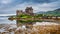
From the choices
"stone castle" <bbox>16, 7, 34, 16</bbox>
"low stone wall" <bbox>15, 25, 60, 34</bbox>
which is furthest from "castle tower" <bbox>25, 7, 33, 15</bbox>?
"low stone wall" <bbox>15, 25, 60, 34</bbox>

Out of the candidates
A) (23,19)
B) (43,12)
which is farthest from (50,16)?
(23,19)

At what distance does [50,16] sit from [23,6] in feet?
1.57

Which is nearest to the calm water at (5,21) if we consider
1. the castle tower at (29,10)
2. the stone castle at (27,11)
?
the stone castle at (27,11)

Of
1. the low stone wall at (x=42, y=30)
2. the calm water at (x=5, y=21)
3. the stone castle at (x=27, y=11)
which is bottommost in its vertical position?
the low stone wall at (x=42, y=30)

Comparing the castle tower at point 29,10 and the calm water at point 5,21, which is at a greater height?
the castle tower at point 29,10

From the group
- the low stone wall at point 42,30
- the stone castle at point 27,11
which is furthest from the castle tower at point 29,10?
the low stone wall at point 42,30

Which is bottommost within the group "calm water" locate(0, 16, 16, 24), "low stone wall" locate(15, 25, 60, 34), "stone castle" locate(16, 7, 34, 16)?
"low stone wall" locate(15, 25, 60, 34)

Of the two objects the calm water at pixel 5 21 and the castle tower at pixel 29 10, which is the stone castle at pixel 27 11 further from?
the calm water at pixel 5 21

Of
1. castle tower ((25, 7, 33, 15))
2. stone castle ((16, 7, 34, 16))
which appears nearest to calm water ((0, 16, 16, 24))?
stone castle ((16, 7, 34, 16))

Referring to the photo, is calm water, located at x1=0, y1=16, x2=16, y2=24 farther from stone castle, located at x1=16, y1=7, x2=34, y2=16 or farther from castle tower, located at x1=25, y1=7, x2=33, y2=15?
castle tower, located at x1=25, y1=7, x2=33, y2=15

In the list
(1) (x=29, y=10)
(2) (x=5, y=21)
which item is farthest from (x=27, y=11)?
(2) (x=5, y=21)

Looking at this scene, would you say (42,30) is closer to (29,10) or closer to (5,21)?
(29,10)

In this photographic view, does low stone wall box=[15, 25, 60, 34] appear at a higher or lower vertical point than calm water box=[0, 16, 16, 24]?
lower

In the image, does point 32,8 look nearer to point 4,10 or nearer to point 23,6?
point 23,6
